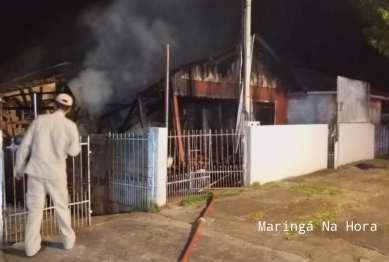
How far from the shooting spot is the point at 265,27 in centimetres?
1975

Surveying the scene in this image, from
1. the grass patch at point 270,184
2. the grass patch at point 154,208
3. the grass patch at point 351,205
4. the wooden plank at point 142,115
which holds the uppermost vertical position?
the wooden plank at point 142,115

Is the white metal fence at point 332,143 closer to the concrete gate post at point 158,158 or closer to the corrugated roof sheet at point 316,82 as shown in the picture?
the corrugated roof sheet at point 316,82

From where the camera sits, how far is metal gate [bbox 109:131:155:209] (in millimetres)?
7512

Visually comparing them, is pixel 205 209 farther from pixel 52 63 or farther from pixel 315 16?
pixel 315 16

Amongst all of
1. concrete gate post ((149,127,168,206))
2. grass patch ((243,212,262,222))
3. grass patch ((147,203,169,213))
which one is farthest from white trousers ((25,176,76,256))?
grass patch ((243,212,262,222))

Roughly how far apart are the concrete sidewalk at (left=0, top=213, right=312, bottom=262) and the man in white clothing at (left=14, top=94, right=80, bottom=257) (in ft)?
1.48

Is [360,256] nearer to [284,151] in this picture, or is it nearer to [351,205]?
[351,205]

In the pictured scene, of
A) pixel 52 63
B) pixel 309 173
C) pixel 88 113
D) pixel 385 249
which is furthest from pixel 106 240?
pixel 52 63

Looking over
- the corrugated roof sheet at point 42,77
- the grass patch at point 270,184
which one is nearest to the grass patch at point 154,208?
the grass patch at point 270,184

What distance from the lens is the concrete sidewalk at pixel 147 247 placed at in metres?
5.08

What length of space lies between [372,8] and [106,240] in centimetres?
1139

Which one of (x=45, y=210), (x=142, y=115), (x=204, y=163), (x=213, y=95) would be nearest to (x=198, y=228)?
(x=45, y=210)

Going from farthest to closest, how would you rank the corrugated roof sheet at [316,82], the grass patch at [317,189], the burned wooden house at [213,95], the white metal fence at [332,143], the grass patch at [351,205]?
1. the corrugated roof sheet at [316,82]
2. the white metal fence at [332,143]
3. the burned wooden house at [213,95]
4. the grass patch at [317,189]
5. the grass patch at [351,205]

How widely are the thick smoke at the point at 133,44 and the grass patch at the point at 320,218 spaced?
6.21 meters
